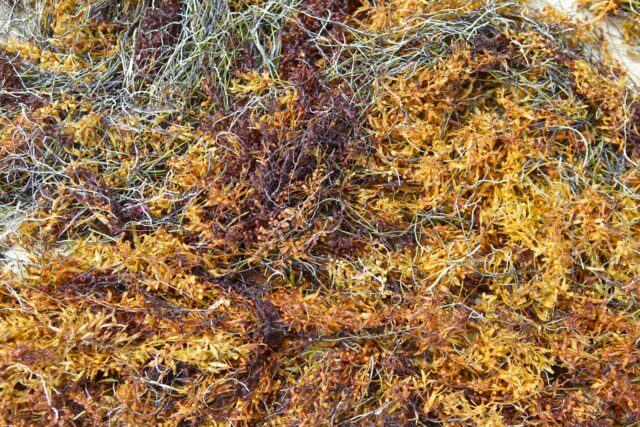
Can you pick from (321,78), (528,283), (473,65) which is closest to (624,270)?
(528,283)

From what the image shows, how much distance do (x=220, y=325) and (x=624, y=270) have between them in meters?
1.71

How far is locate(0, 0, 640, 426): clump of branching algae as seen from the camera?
214 cm

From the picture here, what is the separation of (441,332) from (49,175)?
1896 millimetres

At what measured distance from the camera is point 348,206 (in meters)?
2.37

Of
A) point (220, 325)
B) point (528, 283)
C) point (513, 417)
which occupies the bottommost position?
point (513, 417)

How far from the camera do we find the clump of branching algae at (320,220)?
7.01 feet

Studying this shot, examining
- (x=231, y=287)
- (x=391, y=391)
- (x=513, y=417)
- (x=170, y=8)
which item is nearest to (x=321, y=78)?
(x=170, y=8)

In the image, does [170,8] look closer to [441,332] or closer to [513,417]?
[441,332]

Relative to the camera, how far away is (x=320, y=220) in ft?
7.72

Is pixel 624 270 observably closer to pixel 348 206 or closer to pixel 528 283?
pixel 528 283

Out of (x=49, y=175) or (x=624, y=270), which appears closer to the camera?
(x=624, y=270)

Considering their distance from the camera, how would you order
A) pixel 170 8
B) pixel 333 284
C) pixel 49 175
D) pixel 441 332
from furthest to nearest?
pixel 170 8 < pixel 49 175 < pixel 333 284 < pixel 441 332

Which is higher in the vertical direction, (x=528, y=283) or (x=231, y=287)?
(x=528, y=283)

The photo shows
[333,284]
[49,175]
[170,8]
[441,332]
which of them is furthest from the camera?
[170,8]
